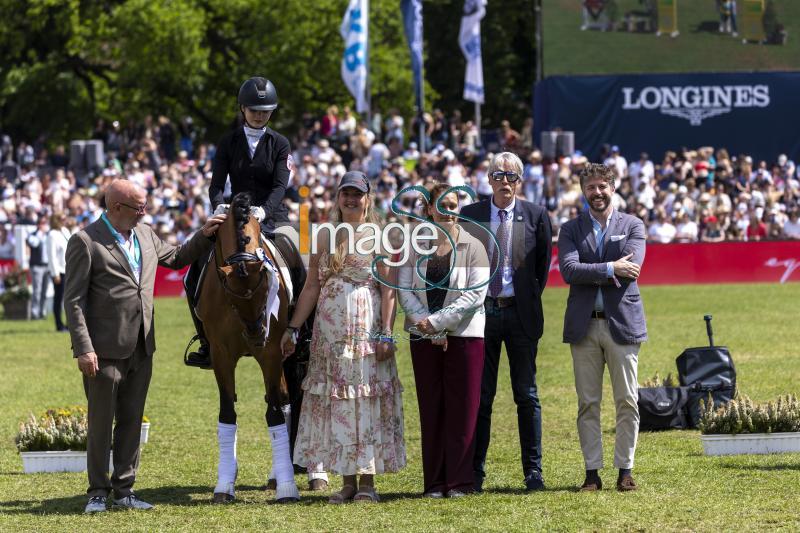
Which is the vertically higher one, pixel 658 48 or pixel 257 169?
pixel 658 48

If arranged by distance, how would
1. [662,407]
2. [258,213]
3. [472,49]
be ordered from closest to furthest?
[258,213], [662,407], [472,49]

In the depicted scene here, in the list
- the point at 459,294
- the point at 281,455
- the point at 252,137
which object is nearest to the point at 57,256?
the point at 252,137

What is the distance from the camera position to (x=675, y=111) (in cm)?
3772

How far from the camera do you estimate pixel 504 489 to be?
970 cm

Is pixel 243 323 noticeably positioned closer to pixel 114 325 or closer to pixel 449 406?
pixel 114 325

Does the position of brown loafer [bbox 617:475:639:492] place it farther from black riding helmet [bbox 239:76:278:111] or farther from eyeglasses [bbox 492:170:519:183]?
black riding helmet [bbox 239:76:278:111]

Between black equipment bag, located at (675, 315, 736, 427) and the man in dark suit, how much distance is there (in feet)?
9.80

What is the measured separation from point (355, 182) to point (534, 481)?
2484 millimetres

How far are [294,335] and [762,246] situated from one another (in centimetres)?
2170

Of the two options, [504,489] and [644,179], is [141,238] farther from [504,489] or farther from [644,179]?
[644,179]

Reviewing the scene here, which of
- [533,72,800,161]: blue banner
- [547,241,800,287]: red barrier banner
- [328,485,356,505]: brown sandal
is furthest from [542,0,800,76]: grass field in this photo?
[328,485,356,505]: brown sandal

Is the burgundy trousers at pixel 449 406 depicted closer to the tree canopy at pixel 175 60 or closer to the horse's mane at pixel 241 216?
the horse's mane at pixel 241 216

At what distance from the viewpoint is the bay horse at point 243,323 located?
9.19m

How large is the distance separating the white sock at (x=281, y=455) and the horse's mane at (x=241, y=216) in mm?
1429
